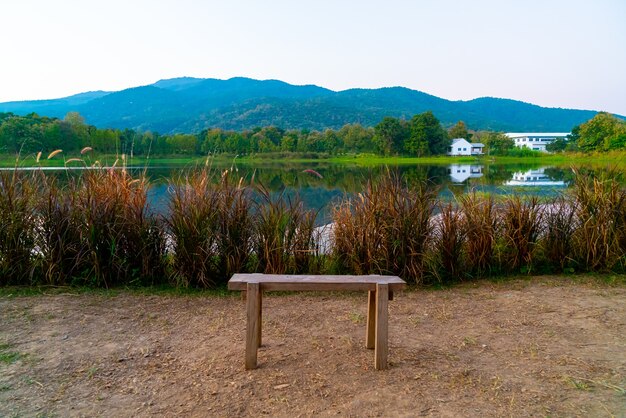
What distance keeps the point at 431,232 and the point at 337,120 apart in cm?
10942

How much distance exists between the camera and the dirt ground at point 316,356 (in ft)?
8.55

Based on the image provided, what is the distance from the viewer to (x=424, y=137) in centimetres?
6125

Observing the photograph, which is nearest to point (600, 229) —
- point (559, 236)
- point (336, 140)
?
point (559, 236)

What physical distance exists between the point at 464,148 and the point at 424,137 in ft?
59.2

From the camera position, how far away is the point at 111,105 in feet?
447

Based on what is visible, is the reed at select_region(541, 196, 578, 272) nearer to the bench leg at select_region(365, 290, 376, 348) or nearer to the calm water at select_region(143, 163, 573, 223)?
the calm water at select_region(143, 163, 573, 223)

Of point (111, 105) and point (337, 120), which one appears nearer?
point (337, 120)

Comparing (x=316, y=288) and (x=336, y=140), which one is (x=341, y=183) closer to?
(x=316, y=288)

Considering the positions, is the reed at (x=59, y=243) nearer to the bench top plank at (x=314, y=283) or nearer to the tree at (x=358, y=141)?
the bench top plank at (x=314, y=283)

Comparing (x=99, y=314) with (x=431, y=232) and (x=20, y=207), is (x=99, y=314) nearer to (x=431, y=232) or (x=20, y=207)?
(x=20, y=207)

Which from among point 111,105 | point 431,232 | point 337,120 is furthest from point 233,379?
point 111,105

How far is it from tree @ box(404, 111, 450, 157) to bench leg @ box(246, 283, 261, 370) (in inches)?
2305

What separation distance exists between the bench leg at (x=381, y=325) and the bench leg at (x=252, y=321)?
72cm

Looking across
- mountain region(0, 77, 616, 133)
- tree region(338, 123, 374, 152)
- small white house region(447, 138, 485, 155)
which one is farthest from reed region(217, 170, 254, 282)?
mountain region(0, 77, 616, 133)
